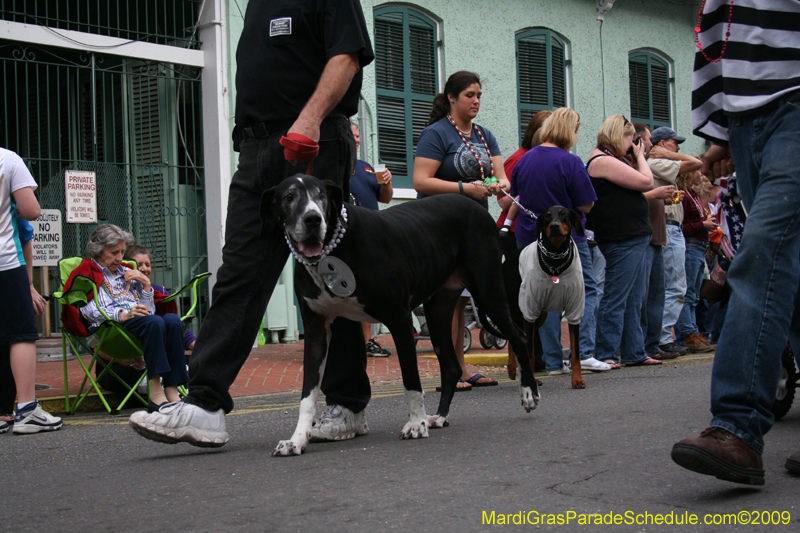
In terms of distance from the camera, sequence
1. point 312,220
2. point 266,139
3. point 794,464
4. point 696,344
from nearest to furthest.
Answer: point 794,464 < point 312,220 < point 266,139 < point 696,344

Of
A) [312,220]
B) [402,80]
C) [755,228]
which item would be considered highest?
[402,80]

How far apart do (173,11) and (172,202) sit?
2593mm

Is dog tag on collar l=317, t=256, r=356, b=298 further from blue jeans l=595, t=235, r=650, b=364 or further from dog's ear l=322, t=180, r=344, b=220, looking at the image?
blue jeans l=595, t=235, r=650, b=364

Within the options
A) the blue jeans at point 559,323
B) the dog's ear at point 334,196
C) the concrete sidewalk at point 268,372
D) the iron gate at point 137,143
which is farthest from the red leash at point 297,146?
the iron gate at point 137,143

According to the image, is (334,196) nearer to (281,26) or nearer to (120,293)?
(281,26)

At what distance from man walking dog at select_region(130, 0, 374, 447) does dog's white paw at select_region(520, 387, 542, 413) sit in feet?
4.04

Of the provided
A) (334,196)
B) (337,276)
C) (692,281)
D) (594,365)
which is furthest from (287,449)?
(692,281)

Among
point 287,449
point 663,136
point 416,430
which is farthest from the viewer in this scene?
point 663,136

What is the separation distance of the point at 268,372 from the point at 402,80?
6607 mm

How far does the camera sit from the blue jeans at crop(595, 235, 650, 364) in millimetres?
8359

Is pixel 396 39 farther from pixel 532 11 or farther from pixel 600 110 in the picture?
pixel 600 110

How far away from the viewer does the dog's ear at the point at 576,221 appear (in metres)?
7.14

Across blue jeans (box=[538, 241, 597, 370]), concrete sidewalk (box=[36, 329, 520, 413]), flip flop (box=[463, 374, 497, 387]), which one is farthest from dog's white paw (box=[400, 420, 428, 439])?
blue jeans (box=[538, 241, 597, 370])

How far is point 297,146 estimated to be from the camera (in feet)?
12.9
